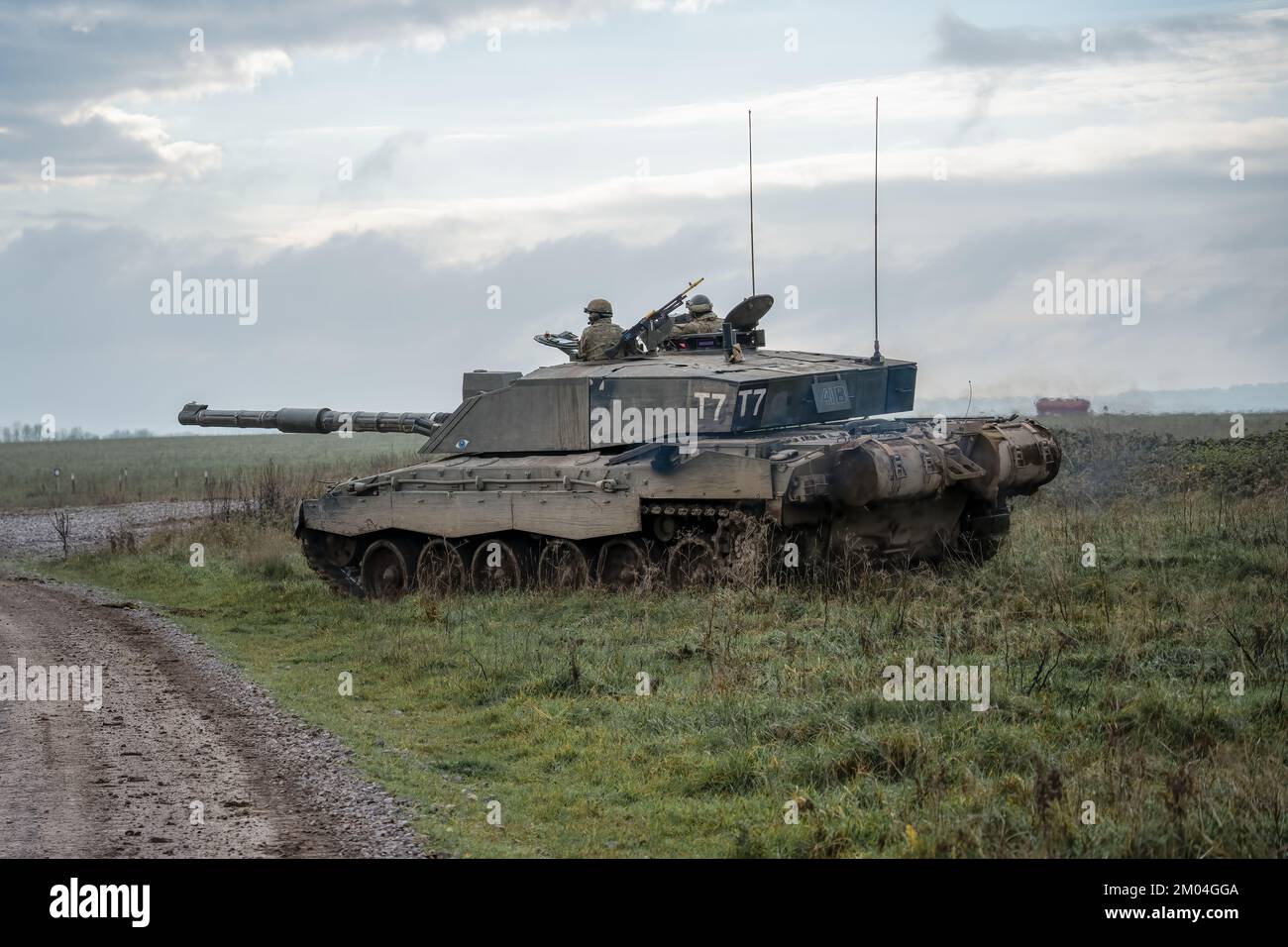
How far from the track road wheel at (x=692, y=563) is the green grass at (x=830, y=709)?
0.35m

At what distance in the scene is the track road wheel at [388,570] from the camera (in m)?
17.5

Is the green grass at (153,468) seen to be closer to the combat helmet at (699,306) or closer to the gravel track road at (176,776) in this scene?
the combat helmet at (699,306)

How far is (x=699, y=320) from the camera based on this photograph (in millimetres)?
18016

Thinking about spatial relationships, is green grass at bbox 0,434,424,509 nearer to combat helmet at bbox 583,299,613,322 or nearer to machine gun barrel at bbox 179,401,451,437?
machine gun barrel at bbox 179,401,451,437

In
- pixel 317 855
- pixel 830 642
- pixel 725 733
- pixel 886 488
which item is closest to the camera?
pixel 317 855

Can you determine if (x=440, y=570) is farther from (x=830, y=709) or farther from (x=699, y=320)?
(x=830, y=709)

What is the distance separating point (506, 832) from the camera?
775cm

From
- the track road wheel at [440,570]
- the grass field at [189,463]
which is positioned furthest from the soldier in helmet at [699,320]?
the grass field at [189,463]

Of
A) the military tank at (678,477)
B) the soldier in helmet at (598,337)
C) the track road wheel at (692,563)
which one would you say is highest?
the soldier in helmet at (598,337)

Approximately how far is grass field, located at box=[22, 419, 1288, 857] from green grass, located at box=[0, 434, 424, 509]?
15768 mm

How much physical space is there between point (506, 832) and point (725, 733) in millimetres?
1949

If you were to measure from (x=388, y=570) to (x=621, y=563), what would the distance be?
3.35m
